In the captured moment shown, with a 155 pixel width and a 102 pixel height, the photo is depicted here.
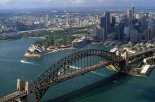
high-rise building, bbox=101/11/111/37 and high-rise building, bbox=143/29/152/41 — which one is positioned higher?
high-rise building, bbox=101/11/111/37

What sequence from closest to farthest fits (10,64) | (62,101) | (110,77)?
1. (62,101)
2. (110,77)
3. (10,64)

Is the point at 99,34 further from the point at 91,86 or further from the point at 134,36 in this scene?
the point at 91,86

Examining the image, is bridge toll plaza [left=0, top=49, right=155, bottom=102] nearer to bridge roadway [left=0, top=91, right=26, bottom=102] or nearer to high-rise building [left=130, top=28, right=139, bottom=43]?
bridge roadway [left=0, top=91, right=26, bottom=102]

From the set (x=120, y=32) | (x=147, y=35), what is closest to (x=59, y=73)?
(x=147, y=35)

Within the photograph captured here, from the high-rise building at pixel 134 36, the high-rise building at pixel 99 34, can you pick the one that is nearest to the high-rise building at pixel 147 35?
the high-rise building at pixel 134 36

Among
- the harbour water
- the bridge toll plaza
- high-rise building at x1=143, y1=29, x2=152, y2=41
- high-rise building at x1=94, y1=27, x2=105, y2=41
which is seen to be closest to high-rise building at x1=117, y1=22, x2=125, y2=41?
high-rise building at x1=94, y1=27, x2=105, y2=41

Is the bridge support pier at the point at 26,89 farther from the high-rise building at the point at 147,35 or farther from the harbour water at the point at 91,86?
the high-rise building at the point at 147,35

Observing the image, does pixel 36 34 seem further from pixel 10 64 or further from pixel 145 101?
pixel 145 101

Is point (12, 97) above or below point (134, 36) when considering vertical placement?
above

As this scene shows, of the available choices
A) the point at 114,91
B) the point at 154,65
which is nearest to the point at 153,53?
the point at 154,65

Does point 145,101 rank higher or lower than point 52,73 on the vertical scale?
lower

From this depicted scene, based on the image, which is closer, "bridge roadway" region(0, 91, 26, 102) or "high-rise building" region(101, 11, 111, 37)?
"bridge roadway" region(0, 91, 26, 102)
